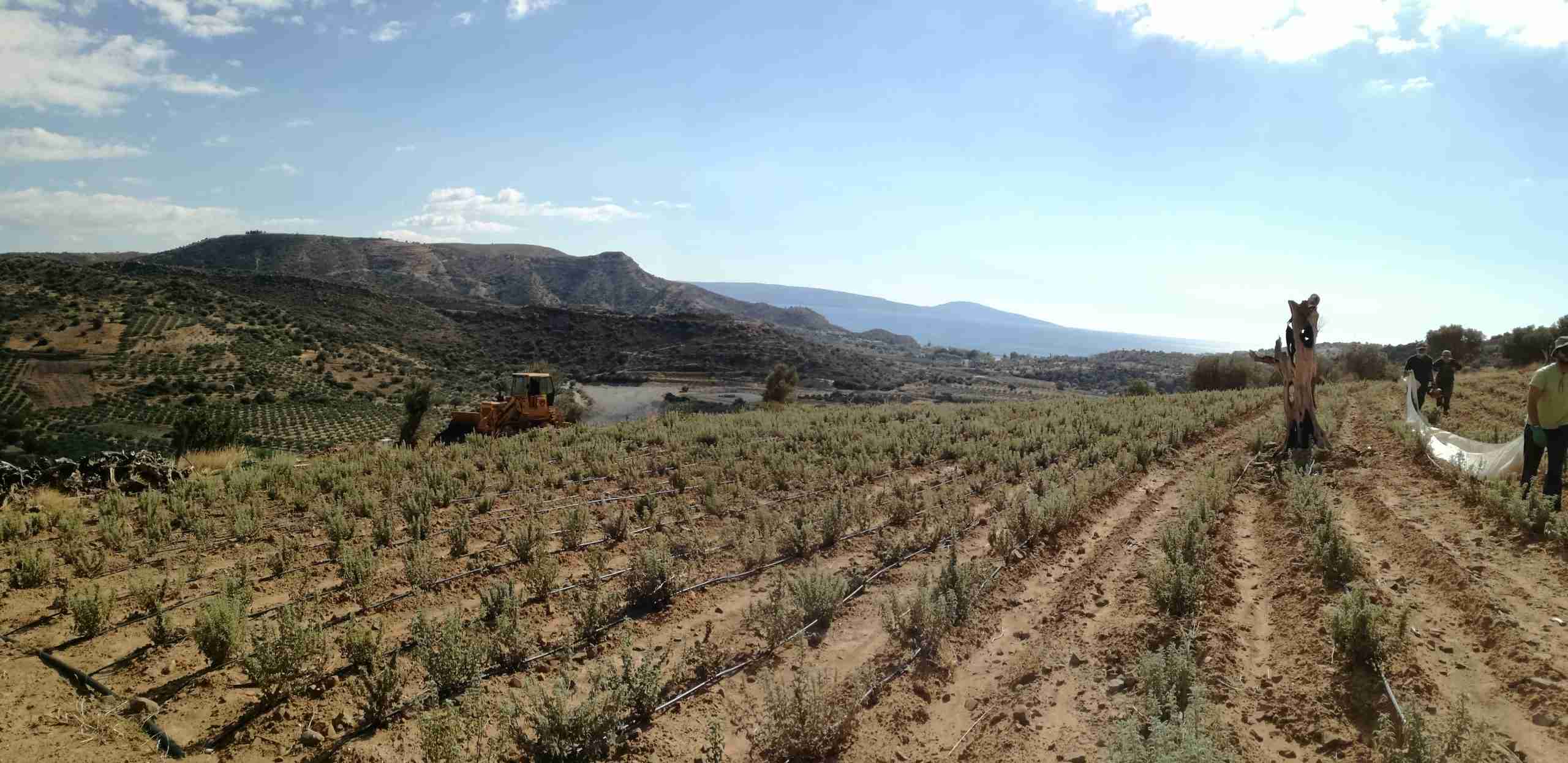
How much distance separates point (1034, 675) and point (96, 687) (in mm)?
6667

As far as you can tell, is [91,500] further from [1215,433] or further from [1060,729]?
[1215,433]

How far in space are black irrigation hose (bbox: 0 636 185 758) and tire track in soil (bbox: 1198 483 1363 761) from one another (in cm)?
637

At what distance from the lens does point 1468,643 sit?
509cm

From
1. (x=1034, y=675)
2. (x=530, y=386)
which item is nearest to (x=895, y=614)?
(x=1034, y=675)

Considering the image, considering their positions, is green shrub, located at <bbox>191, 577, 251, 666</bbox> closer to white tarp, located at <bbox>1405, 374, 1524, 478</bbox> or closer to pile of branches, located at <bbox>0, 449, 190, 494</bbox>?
pile of branches, located at <bbox>0, 449, 190, 494</bbox>

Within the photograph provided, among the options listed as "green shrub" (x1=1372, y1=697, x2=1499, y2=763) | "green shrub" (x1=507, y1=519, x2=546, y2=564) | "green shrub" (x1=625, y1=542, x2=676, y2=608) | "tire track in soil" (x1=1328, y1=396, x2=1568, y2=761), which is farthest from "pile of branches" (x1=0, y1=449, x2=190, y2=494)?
"tire track in soil" (x1=1328, y1=396, x2=1568, y2=761)

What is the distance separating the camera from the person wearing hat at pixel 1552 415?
24.5ft

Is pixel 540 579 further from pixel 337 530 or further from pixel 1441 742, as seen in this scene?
pixel 1441 742

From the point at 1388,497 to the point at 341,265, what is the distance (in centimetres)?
13855

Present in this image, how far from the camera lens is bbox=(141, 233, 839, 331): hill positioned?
117m

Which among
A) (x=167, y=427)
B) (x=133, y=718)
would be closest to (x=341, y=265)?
(x=167, y=427)

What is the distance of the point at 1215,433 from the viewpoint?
17.7 m

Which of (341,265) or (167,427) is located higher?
(341,265)

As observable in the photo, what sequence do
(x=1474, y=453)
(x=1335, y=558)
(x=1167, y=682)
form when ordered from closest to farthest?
(x=1167, y=682), (x=1335, y=558), (x=1474, y=453)
